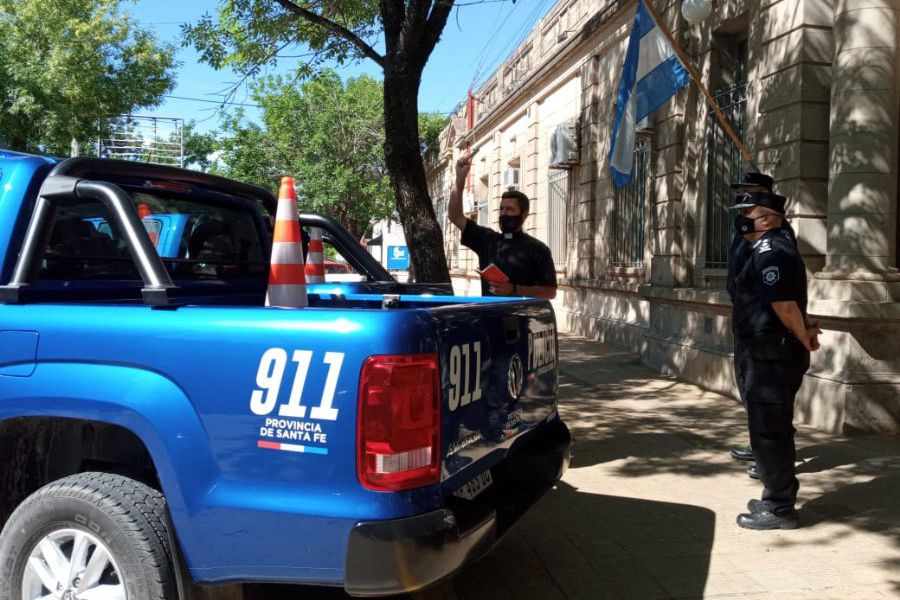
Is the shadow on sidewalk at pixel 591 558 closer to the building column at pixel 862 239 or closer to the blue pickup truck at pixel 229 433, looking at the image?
the blue pickup truck at pixel 229 433

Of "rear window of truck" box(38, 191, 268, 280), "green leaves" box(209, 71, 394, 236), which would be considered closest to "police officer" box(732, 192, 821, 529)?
"rear window of truck" box(38, 191, 268, 280)

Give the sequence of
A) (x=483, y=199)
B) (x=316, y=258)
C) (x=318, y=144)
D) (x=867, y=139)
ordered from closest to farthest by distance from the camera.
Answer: (x=867, y=139)
(x=316, y=258)
(x=483, y=199)
(x=318, y=144)

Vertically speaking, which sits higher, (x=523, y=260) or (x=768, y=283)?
(x=523, y=260)

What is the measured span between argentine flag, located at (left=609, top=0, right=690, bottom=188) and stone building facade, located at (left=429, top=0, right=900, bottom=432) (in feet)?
2.84

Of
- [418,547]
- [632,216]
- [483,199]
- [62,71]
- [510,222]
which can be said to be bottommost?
[418,547]

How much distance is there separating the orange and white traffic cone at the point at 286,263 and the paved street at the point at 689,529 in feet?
4.47

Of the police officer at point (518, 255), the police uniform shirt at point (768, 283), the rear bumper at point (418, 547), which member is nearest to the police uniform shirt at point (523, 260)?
the police officer at point (518, 255)

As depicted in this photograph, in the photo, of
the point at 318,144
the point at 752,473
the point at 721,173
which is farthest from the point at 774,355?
the point at 318,144

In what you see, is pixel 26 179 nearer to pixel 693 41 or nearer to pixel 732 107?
pixel 732 107

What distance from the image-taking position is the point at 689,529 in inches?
172

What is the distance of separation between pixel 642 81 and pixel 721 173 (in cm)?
150

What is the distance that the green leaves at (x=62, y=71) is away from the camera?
19422mm

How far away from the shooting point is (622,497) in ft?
16.2

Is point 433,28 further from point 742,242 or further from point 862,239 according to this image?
point 862,239
